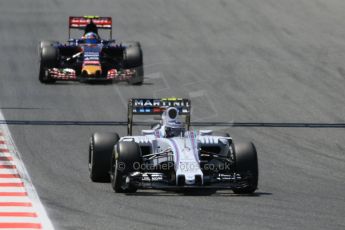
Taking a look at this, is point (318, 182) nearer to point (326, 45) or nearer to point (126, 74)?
point (126, 74)

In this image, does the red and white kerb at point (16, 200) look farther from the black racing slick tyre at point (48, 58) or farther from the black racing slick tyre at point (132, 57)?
the black racing slick tyre at point (132, 57)

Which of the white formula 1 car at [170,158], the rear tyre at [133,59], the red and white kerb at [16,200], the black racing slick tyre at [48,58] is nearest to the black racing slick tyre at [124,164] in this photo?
the white formula 1 car at [170,158]

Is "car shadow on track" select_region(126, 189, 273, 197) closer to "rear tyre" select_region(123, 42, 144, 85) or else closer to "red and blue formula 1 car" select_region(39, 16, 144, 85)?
"red and blue formula 1 car" select_region(39, 16, 144, 85)

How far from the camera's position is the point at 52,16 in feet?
152

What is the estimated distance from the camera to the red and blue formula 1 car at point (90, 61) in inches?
1324

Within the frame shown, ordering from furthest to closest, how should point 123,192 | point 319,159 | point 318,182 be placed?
point 319,159 < point 318,182 < point 123,192

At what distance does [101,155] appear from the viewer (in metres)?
20.5

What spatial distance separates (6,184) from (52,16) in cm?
2697

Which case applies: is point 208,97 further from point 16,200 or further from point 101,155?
point 16,200

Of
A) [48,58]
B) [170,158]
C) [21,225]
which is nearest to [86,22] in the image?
[48,58]

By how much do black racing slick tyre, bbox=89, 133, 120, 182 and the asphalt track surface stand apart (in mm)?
243

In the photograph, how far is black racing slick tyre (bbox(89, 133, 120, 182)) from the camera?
20.5 metres

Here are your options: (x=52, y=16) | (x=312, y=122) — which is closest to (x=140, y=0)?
(x=52, y=16)

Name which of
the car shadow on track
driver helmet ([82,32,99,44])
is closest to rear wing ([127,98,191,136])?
the car shadow on track
